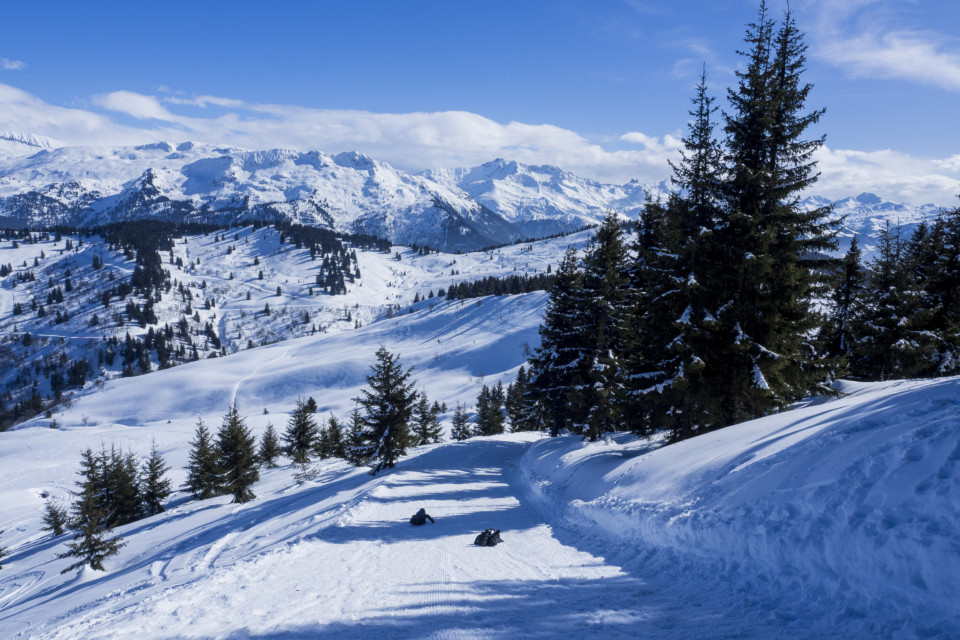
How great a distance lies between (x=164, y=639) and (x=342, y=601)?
2577 millimetres

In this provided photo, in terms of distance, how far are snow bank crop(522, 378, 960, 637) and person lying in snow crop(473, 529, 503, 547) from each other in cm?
261

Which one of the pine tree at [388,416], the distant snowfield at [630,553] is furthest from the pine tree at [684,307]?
the pine tree at [388,416]

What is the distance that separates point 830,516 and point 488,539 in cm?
729

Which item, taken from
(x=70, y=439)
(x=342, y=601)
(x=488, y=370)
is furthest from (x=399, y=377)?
(x=488, y=370)

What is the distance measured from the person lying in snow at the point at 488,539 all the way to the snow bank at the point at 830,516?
2.61 m

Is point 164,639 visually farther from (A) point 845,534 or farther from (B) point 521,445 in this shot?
(B) point 521,445

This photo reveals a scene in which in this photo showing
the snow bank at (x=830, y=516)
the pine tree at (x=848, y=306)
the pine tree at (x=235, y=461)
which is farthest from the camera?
the pine tree at (x=235, y=461)

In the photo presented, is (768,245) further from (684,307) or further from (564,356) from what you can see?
(564,356)

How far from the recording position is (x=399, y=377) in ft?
88.7

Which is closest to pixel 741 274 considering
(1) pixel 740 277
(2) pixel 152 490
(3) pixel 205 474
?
(1) pixel 740 277

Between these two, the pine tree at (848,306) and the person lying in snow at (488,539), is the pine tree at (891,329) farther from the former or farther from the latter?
the person lying in snow at (488,539)

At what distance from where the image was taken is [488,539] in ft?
36.6

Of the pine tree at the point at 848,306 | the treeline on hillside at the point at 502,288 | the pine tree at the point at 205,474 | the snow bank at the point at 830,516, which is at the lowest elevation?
the pine tree at the point at 205,474

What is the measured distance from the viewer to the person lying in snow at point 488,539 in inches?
438
